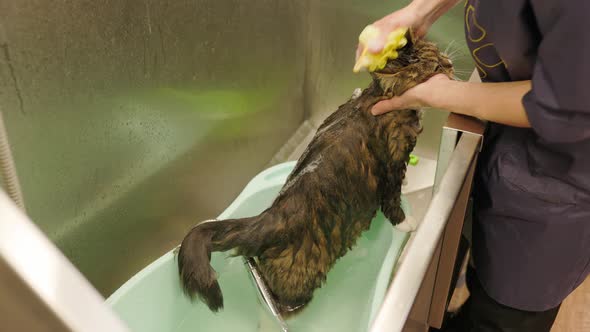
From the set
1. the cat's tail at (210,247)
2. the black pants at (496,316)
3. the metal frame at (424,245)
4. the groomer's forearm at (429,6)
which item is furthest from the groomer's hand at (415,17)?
the black pants at (496,316)

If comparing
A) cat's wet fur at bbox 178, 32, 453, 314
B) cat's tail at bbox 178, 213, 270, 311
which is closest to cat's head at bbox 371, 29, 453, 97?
cat's wet fur at bbox 178, 32, 453, 314

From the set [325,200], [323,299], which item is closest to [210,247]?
[325,200]

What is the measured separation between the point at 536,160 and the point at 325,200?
420 millimetres

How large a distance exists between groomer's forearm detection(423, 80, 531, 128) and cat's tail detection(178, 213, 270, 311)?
43cm

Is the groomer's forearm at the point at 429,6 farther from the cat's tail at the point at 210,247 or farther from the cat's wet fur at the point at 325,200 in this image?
the cat's tail at the point at 210,247

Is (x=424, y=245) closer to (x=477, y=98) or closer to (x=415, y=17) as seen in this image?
(x=477, y=98)

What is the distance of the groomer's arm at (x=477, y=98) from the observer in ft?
2.45

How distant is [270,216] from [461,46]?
81cm

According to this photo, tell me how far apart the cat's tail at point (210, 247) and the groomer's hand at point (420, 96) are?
342 mm

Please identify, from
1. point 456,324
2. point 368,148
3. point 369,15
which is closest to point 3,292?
point 368,148

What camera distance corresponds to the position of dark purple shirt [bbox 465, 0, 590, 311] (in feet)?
2.19

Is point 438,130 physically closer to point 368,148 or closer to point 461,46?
point 461,46

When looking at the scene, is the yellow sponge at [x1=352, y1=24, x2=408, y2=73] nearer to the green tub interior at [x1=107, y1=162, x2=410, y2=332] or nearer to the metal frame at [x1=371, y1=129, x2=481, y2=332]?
the metal frame at [x1=371, y1=129, x2=481, y2=332]

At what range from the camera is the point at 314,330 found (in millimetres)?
1254
